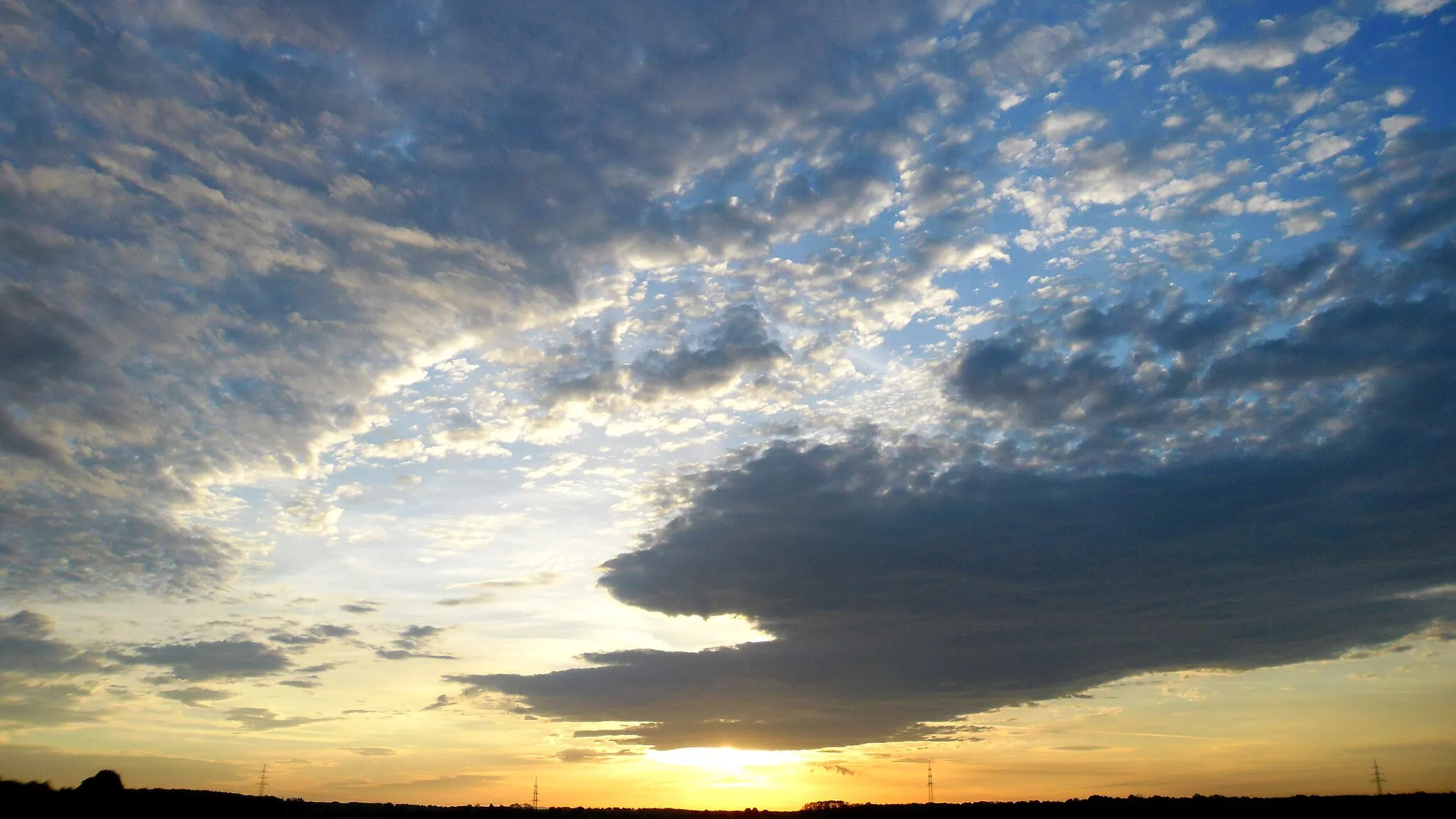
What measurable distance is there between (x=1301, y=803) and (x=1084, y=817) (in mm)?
44536

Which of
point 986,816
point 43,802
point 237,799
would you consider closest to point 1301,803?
point 986,816

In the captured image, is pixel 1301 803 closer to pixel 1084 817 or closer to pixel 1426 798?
pixel 1426 798

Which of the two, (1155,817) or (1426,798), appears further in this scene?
(1155,817)

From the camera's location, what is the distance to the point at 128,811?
93875 mm

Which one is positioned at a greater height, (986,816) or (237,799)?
(237,799)

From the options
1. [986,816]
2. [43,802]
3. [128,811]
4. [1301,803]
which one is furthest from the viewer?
[986,816]

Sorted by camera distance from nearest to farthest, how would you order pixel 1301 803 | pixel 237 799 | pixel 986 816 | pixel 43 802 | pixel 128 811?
pixel 43 802
pixel 128 811
pixel 237 799
pixel 1301 803
pixel 986 816

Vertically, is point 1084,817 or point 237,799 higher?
point 237,799

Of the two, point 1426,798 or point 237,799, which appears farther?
point 1426,798

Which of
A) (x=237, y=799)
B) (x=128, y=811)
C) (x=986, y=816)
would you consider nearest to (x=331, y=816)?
(x=237, y=799)

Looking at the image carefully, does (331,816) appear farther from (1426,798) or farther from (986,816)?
(1426,798)

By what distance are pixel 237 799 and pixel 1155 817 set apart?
7179 inches

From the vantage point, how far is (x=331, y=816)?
620 ft

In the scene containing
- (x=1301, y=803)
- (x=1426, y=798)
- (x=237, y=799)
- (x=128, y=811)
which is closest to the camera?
(x=128, y=811)
